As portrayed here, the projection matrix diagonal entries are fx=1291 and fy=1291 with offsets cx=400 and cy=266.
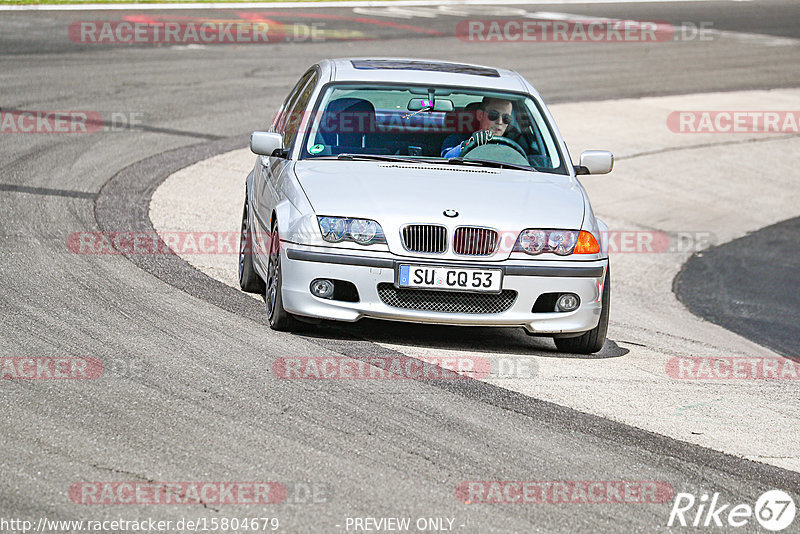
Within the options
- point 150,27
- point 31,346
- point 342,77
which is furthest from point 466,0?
point 31,346

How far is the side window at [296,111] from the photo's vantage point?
338 inches

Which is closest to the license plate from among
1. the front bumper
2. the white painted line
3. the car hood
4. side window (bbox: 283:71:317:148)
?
the front bumper

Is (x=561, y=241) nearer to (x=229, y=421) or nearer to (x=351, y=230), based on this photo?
(x=351, y=230)

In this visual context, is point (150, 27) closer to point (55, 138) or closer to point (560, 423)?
point (55, 138)

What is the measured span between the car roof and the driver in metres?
0.12

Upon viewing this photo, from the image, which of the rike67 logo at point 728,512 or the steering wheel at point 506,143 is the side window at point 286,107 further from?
the rike67 logo at point 728,512

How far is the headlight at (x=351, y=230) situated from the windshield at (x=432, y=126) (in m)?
1.10

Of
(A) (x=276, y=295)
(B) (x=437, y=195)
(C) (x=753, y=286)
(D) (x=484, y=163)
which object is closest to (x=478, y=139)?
(D) (x=484, y=163)

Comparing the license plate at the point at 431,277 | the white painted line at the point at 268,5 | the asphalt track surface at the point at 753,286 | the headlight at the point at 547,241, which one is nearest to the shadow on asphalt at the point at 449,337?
the license plate at the point at 431,277

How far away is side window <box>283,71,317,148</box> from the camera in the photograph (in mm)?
8594

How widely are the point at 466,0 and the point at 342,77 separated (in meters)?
26.8

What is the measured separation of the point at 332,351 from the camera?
7.12 metres

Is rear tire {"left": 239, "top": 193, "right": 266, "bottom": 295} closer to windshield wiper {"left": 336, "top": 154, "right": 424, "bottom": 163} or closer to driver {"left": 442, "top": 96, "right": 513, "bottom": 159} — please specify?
windshield wiper {"left": 336, "top": 154, "right": 424, "bottom": 163}

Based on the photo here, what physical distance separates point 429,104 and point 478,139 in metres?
0.41
